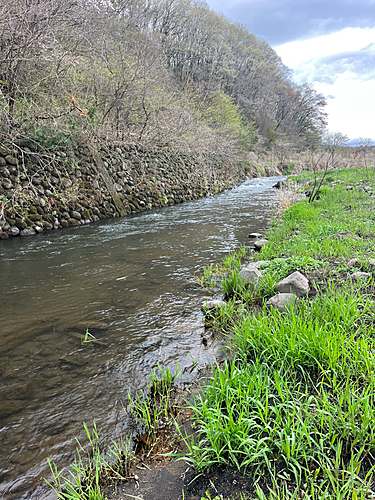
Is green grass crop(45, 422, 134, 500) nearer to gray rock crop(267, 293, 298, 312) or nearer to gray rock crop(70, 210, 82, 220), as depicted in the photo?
gray rock crop(267, 293, 298, 312)

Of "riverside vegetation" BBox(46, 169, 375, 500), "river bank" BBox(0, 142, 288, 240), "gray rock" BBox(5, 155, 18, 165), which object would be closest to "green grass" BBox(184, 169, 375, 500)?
"riverside vegetation" BBox(46, 169, 375, 500)

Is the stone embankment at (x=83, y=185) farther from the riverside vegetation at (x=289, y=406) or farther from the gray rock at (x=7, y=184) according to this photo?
the riverside vegetation at (x=289, y=406)

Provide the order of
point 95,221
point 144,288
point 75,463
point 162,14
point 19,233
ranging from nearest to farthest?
point 75,463, point 144,288, point 19,233, point 95,221, point 162,14

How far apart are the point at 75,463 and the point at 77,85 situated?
34.4 feet

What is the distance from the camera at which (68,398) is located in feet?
6.92

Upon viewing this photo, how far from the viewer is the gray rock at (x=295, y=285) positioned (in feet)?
10.1

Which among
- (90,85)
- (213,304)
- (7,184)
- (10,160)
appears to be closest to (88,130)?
(90,85)

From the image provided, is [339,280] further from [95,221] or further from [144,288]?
[95,221]

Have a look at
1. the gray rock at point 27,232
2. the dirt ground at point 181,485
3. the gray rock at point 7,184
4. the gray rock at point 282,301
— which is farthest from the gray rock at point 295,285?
the gray rock at point 7,184

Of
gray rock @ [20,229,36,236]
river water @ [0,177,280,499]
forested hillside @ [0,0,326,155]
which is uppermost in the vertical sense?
forested hillside @ [0,0,326,155]

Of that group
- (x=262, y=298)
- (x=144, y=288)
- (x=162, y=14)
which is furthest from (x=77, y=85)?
(x=162, y=14)

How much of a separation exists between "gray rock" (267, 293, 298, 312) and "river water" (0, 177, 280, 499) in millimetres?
782

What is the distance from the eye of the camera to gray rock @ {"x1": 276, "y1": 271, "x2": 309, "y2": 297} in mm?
3075

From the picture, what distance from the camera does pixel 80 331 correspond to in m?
3.02
